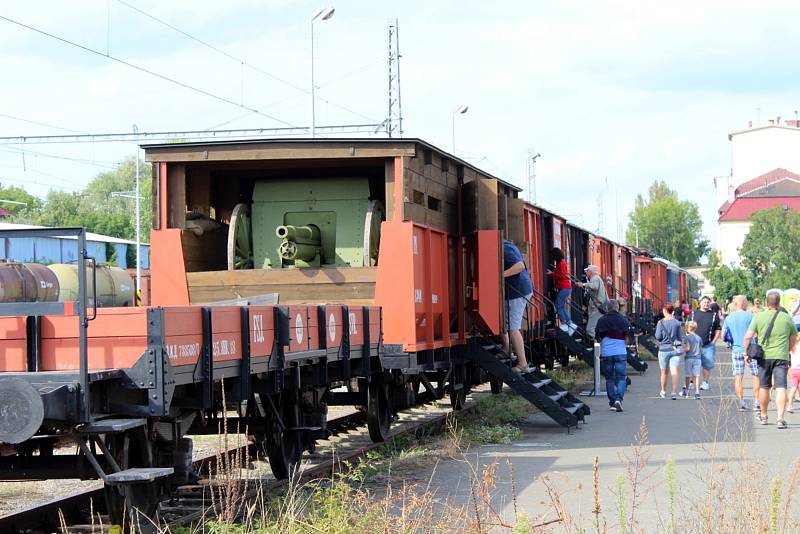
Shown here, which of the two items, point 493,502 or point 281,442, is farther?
point 281,442

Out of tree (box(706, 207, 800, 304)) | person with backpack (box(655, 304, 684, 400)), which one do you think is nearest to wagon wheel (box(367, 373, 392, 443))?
person with backpack (box(655, 304, 684, 400))

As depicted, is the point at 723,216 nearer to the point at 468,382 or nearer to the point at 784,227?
the point at 784,227

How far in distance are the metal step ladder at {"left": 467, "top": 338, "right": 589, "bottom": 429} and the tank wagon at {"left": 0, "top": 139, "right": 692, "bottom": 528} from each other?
0.09 feet

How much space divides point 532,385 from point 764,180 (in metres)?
98.7

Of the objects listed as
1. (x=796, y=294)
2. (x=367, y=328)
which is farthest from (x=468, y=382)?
(x=796, y=294)

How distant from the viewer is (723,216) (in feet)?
351

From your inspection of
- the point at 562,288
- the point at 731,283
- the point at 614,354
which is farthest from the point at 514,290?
the point at 731,283

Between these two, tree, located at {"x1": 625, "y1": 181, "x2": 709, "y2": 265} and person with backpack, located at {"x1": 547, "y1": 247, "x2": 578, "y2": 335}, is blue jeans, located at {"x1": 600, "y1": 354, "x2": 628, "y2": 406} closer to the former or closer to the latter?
person with backpack, located at {"x1": 547, "y1": 247, "x2": 578, "y2": 335}

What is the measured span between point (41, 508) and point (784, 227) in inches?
3325

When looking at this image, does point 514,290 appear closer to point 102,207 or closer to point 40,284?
point 40,284

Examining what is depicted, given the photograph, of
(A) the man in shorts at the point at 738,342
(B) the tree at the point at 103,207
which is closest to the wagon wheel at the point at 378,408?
(A) the man in shorts at the point at 738,342

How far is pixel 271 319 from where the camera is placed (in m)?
8.91

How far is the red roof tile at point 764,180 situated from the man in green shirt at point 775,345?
9415 centimetres

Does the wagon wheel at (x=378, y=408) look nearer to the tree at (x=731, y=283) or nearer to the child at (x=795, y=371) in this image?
the child at (x=795, y=371)
